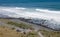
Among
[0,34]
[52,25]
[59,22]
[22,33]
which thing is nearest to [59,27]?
[52,25]

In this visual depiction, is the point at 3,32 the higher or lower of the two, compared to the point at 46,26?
higher

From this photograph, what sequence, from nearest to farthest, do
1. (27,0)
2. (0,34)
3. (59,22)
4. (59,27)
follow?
(0,34), (59,27), (59,22), (27,0)

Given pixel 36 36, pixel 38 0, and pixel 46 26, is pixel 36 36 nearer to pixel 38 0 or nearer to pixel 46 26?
pixel 46 26

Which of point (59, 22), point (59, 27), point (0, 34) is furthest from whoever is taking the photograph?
point (59, 22)

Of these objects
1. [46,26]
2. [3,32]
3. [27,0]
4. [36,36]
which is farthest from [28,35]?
[27,0]

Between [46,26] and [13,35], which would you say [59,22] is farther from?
[13,35]

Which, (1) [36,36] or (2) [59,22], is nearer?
(1) [36,36]

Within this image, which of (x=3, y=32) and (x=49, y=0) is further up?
(x=3, y=32)

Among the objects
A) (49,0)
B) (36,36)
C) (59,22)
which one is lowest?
(49,0)

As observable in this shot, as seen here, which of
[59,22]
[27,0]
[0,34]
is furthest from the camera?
[27,0]
